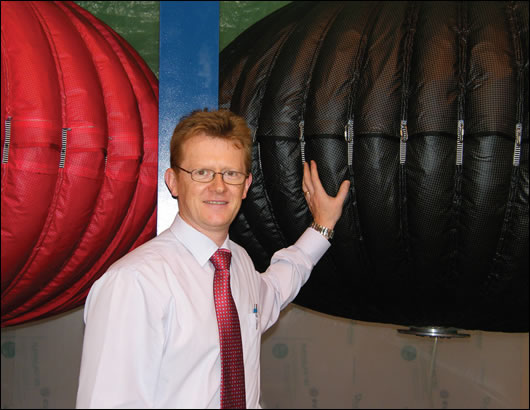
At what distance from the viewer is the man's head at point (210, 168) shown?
1.17 m

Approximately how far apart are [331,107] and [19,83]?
768 millimetres

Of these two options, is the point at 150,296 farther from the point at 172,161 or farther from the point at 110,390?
the point at 172,161

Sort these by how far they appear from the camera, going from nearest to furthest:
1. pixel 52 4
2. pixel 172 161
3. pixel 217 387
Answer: pixel 217 387 < pixel 172 161 < pixel 52 4

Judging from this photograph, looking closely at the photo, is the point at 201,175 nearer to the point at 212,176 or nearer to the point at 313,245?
the point at 212,176

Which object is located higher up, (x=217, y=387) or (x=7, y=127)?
(x=7, y=127)

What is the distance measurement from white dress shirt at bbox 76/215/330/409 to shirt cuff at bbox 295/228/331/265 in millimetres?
205

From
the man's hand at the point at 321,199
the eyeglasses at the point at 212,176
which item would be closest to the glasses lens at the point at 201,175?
the eyeglasses at the point at 212,176

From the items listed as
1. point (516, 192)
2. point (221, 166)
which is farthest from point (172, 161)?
point (516, 192)

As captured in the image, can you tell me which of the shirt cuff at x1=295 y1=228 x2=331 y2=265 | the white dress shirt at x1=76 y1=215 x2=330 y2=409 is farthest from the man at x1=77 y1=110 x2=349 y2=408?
the shirt cuff at x1=295 y1=228 x2=331 y2=265

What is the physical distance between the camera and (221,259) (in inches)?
46.8

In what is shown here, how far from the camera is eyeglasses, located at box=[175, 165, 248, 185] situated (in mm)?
1181

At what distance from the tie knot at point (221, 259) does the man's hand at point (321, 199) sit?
0.31 metres

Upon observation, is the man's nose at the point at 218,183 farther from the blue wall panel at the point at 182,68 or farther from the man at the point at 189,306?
the blue wall panel at the point at 182,68

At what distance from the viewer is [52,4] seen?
1489 mm
